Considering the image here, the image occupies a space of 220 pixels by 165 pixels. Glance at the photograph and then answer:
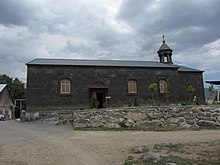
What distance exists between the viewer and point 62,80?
20.3 meters

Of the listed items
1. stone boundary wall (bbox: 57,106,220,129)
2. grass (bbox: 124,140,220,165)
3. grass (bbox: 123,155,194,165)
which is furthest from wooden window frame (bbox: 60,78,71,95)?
grass (bbox: 123,155,194,165)

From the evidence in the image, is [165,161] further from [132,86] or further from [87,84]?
[132,86]

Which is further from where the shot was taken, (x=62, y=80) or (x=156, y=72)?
(x=156, y=72)

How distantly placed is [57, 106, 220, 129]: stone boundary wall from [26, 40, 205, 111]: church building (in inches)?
124

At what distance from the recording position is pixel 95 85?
21.1m

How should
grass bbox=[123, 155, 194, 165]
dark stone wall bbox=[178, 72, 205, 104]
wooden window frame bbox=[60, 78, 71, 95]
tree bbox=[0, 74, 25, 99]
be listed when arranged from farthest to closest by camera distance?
tree bbox=[0, 74, 25, 99], dark stone wall bbox=[178, 72, 205, 104], wooden window frame bbox=[60, 78, 71, 95], grass bbox=[123, 155, 194, 165]

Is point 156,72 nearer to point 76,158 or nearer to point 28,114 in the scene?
point 28,114

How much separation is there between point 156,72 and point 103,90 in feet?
20.3

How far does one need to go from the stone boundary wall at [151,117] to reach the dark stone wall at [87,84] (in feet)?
16.1

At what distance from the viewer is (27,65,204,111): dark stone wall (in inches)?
775

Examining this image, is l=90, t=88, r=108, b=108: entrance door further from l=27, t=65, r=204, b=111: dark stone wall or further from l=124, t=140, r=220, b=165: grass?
l=124, t=140, r=220, b=165: grass

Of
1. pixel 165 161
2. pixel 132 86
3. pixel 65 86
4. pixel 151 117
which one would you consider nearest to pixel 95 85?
pixel 65 86

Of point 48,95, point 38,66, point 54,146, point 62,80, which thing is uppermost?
point 38,66

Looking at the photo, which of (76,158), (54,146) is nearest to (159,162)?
(76,158)
